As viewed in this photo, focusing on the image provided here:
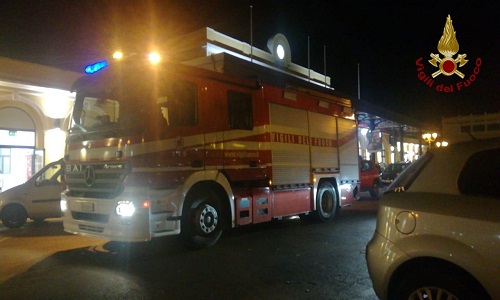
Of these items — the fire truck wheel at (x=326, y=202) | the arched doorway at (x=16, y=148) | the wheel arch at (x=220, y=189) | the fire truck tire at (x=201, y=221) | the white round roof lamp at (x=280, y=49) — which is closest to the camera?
the fire truck tire at (x=201, y=221)

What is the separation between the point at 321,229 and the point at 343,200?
2147 mm

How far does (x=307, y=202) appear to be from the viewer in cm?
990

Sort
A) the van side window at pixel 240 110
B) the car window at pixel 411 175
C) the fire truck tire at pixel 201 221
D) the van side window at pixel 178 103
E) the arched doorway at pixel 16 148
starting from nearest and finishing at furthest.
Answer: the car window at pixel 411 175
the van side window at pixel 178 103
the fire truck tire at pixel 201 221
the van side window at pixel 240 110
the arched doorway at pixel 16 148

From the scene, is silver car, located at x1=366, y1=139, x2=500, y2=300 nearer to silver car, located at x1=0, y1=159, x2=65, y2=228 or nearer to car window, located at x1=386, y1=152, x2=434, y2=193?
car window, located at x1=386, y1=152, x2=434, y2=193

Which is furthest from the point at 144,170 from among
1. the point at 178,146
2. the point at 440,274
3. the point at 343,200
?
the point at 343,200

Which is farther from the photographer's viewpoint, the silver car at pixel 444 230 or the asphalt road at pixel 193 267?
Answer: the asphalt road at pixel 193 267

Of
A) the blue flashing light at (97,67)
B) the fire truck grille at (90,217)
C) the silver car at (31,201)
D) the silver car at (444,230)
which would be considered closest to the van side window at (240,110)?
the blue flashing light at (97,67)

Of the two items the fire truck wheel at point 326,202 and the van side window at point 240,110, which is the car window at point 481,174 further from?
the fire truck wheel at point 326,202

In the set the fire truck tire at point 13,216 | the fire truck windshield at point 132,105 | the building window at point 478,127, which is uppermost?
the fire truck windshield at point 132,105

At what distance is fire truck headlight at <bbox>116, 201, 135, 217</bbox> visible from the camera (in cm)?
627

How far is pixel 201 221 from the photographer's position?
7.23 meters

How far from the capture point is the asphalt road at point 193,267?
5.03 metres

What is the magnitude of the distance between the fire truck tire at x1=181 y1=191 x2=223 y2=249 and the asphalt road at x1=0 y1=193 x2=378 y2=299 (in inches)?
8.0

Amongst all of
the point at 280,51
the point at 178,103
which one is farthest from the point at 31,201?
the point at 280,51
